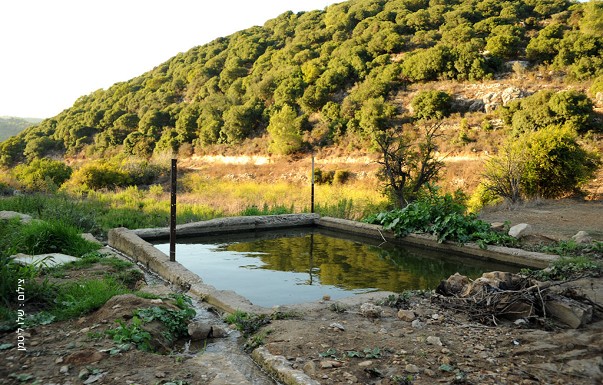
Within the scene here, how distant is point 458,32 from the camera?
105 feet

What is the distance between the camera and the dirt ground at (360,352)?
2602 millimetres

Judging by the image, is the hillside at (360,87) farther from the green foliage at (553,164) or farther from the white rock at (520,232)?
the white rock at (520,232)

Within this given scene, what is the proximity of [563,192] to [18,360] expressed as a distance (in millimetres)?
13113

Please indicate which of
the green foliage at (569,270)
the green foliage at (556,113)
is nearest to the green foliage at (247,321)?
the green foliage at (569,270)

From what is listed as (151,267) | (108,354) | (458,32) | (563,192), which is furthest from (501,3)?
(108,354)

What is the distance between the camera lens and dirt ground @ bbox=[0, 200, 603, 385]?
2.60 meters

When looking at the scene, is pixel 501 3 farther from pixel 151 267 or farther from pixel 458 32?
pixel 151 267

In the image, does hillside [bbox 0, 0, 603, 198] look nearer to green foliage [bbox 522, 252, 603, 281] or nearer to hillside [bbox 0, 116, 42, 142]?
green foliage [bbox 522, 252, 603, 281]

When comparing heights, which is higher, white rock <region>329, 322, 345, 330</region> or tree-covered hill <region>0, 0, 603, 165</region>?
tree-covered hill <region>0, 0, 603, 165</region>

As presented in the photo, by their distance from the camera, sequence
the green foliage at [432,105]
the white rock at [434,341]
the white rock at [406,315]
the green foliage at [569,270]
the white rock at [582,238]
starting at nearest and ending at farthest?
the white rock at [434,341] → the white rock at [406,315] → the green foliage at [569,270] → the white rock at [582,238] → the green foliage at [432,105]

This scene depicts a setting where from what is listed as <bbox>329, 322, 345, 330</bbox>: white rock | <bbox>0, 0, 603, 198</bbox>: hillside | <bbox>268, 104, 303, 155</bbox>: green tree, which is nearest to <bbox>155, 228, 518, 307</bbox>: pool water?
<bbox>329, 322, 345, 330</bbox>: white rock

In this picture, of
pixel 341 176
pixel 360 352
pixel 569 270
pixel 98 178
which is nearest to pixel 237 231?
pixel 569 270

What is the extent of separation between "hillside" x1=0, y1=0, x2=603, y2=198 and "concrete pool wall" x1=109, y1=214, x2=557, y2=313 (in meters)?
15.2

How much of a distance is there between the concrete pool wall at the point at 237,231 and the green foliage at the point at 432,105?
18605 mm
